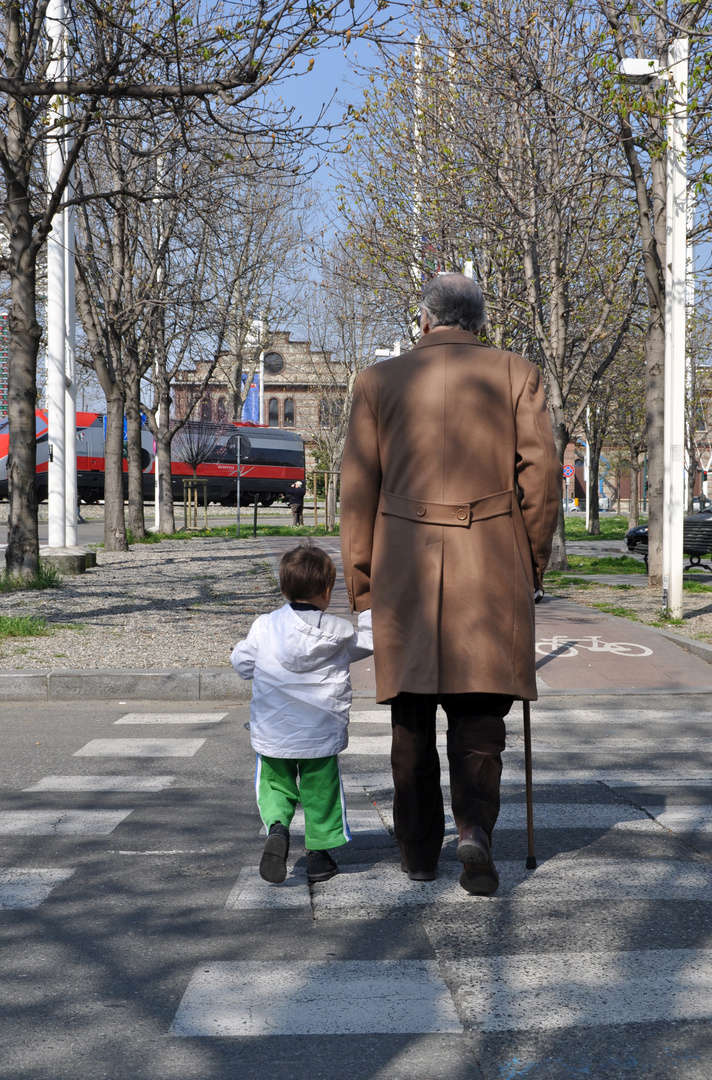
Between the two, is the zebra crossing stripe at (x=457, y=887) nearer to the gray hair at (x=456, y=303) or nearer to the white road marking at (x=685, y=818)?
the white road marking at (x=685, y=818)

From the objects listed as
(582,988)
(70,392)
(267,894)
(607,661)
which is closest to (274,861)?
(267,894)

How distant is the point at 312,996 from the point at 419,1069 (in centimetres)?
50

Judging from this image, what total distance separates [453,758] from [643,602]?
416 inches

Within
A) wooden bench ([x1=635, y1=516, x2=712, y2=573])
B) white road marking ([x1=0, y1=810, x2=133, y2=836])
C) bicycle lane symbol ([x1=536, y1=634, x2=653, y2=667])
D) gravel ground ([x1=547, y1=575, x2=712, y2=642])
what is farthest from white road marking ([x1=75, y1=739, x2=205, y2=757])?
wooden bench ([x1=635, y1=516, x2=712, y2=573])

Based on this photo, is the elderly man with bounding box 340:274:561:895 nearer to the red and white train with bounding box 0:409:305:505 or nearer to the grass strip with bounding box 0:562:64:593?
the grass strip with bounding box 0:562:64:593

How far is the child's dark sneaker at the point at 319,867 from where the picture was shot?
3.97 meters

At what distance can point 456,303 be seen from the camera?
12.9 ft

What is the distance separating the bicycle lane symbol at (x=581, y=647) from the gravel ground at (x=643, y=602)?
2.47ft

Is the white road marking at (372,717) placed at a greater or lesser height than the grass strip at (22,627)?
lesser

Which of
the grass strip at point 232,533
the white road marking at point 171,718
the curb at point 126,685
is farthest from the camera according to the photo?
the grass strip at point 232,533

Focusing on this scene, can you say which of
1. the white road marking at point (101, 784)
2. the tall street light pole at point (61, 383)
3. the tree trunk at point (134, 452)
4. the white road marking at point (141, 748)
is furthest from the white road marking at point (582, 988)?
the tree trunk at point (134, 452)

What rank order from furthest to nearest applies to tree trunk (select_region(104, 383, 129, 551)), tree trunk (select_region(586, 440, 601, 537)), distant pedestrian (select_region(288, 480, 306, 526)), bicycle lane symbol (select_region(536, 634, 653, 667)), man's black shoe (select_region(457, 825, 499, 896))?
tree trunk (select_region(586, 440, 601, 537))
distant pedestrian (select_region(288, 480, 306, 526))
tree trunk (select_region(104, 383, 129, 551))
bicycle lane symbol (select_region(536, 634, 653, 667))
man's black shoe (select_region(457, 825, 499, 896))

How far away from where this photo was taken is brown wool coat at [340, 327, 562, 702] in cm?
369

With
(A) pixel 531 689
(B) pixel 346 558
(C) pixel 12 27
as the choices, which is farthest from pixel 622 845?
(C) pixel 12 27
